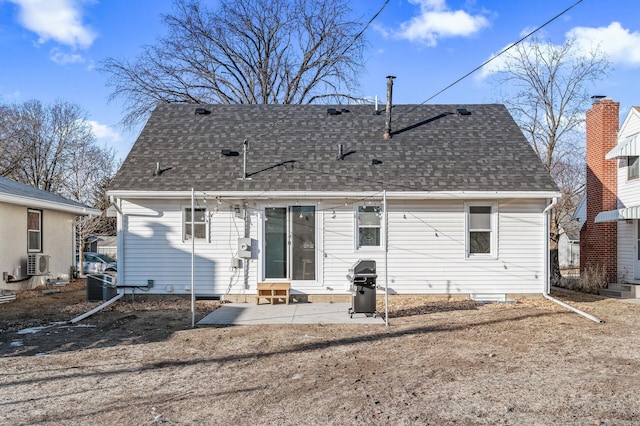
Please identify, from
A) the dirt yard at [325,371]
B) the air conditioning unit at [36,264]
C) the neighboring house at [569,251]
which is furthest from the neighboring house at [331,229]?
the neighboring house at [569,251]

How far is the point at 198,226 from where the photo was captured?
1308cm

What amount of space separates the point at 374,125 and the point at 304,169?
10.2 ft

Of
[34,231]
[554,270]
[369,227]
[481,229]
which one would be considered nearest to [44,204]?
[34,231]

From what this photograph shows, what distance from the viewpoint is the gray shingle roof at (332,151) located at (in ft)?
42.5

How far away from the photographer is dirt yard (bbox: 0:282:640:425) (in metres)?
5.23

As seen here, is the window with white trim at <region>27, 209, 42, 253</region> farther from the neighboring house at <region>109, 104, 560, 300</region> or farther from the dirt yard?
the dirt yard

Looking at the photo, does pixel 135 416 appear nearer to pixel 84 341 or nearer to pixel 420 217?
pixel 84 341

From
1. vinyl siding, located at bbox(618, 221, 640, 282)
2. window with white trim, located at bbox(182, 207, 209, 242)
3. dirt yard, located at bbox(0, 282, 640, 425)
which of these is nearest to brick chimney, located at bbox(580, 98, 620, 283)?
vinyl siding, located at bbox(618, 221, 640, 282)

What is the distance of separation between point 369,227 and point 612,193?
982 centimetres

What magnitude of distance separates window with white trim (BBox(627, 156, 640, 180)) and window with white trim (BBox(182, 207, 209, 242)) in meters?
13.2

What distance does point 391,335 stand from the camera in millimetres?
9102

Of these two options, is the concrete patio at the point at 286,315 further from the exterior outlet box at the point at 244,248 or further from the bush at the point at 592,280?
the bush at the point at 592,280

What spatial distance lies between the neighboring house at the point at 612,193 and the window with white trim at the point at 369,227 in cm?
828

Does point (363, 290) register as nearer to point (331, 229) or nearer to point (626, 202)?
point (331, 229)
